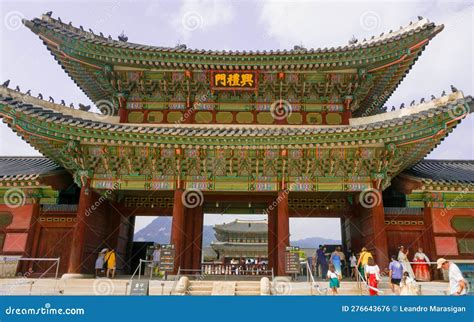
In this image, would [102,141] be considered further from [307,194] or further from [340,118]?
[340,118]

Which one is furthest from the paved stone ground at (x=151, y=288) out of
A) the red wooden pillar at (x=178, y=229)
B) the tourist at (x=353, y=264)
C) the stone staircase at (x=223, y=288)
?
the tourist at (x=353, y=264)

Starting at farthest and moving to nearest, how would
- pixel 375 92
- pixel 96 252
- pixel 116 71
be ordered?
pixel 375 92 → pixel 116 71 → pixel 96 252

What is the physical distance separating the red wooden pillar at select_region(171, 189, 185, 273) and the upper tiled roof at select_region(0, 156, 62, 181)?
18.4ft

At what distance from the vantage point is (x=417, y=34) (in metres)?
14.3

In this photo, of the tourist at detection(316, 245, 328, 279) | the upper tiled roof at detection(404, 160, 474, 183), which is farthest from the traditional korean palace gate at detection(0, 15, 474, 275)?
the tourist at detection(316, 245, 328, 279)

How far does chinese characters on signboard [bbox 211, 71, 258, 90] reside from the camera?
1599 centimetres

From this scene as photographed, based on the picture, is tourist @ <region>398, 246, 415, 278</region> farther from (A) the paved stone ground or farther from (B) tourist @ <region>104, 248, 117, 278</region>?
(B) tourist @ <region>104, 248, 117, 278</region>

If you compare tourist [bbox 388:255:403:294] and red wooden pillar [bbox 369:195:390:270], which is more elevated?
→ red wooden pillar [bbox 369:195:390:270]

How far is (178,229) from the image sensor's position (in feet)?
45.1

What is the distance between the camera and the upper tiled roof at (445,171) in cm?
1445

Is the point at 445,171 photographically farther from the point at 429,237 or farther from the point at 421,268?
the point at 421,268

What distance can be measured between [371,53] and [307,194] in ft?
22.8

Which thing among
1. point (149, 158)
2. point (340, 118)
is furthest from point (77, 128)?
point (340, 118)

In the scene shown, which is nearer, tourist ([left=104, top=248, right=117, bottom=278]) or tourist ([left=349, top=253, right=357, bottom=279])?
tourist ([left=104, top=248, right=117, bottom=278])
